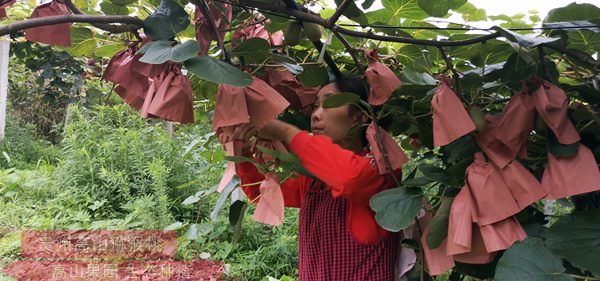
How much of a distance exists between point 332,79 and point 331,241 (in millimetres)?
308

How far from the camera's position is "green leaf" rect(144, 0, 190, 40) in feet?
1.89

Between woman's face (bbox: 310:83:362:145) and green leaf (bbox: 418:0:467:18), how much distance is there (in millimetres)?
222

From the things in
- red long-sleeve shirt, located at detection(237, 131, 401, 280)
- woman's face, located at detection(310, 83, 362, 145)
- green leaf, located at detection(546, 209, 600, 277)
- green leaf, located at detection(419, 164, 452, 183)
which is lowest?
red long-sleeve shirt, located at detection(237, 131, 401, 280)

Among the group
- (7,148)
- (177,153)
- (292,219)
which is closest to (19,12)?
(292,219)

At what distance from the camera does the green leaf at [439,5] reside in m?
0.66

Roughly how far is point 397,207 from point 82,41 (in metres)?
0.53

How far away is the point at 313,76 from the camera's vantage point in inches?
33.2

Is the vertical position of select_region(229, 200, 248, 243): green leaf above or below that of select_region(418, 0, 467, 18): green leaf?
below

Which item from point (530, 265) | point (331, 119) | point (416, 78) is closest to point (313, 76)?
point (331, 119)

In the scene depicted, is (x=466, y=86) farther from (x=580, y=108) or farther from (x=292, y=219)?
(x=292, y=219)

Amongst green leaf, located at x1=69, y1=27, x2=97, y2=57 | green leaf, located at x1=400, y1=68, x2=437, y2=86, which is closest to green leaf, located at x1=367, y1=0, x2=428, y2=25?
green leaf, located at x1=400, y1=68, x2=437, y2=86

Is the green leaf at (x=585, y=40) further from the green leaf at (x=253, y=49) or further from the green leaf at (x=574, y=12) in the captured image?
the green leaf at (x=253, y=49)

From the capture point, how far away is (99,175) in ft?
10.3

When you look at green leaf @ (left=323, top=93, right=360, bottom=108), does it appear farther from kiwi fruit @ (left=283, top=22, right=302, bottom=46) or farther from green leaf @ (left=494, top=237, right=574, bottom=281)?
green leaf @ (left=494, top=237, right=574, bottom=281)
